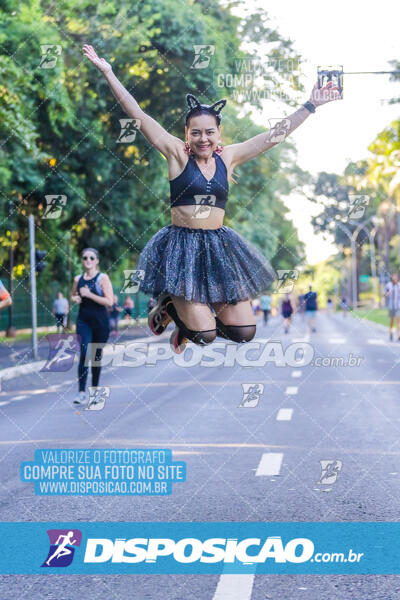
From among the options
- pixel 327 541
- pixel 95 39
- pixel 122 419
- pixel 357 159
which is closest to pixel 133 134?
pixel 357 159

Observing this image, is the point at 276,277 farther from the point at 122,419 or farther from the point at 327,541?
the point at 122,419

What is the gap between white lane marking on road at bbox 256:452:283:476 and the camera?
8.91m

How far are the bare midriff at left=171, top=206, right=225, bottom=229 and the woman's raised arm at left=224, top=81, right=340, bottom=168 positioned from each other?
225 millimetres

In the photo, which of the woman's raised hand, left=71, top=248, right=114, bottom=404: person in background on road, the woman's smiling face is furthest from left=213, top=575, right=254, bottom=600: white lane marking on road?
left=71, top=248, right=114, bottom=404: person in background on road

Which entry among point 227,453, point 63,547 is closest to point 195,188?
point 63,547

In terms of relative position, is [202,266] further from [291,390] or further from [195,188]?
[291,390]

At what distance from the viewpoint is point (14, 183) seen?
2461 cm

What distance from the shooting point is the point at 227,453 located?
998cm

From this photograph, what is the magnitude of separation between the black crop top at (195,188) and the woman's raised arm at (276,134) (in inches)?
6.7

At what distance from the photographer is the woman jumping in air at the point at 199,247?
3564 mm

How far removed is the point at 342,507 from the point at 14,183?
18.3 meters

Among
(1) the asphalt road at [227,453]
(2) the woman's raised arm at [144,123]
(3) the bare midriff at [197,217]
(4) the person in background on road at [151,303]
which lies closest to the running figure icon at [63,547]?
(1) the asphalt road at [227,453]

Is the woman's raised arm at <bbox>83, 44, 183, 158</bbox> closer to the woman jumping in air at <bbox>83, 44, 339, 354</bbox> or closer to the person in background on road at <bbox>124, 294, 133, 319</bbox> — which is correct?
the woman jumping in air at <bbox>83, 44, 339, 354</bbox>

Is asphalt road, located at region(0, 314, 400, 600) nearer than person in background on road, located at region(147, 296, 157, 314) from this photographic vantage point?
No
